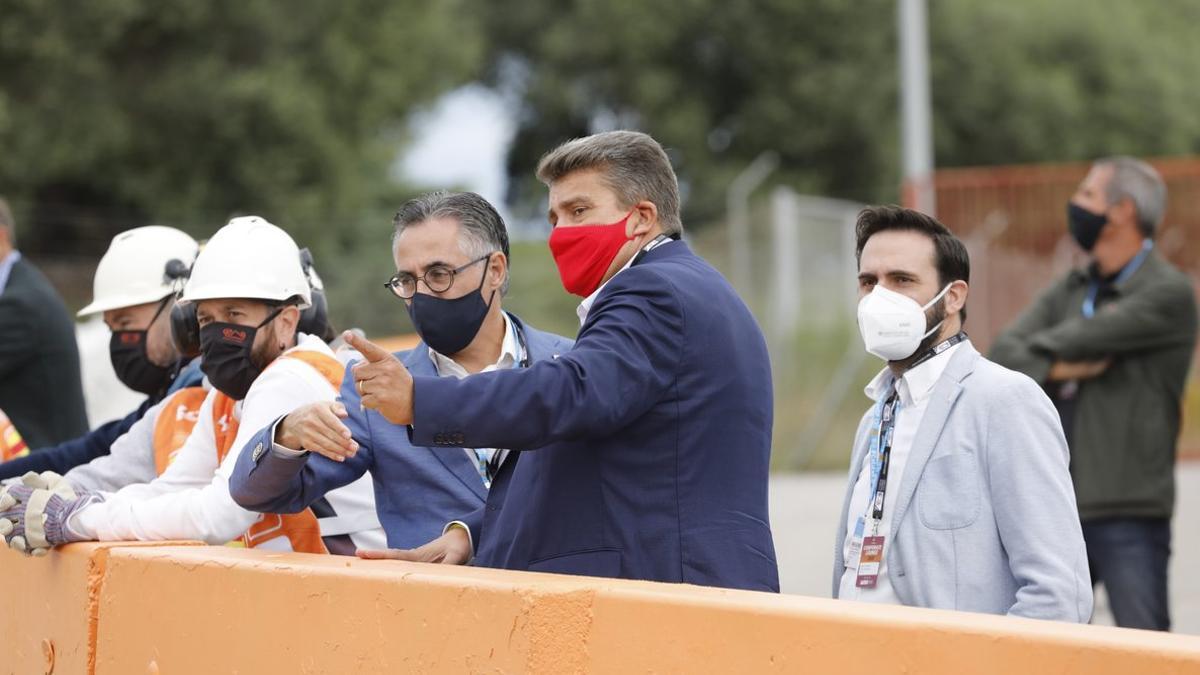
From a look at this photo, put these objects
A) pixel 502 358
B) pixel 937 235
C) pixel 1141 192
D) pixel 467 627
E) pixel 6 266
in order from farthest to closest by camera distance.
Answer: pixel 6 266 → pixel 1141 192 → pixel 502 358 → pixel 937 235 → pixel 467 627

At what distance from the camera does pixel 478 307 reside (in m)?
4.49

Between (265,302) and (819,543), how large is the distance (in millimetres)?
9059

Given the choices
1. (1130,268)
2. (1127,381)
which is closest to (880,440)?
(1127,381)

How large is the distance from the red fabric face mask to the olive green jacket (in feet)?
10.2

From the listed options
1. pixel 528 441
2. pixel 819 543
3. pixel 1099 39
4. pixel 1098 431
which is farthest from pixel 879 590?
pixel 1099 39

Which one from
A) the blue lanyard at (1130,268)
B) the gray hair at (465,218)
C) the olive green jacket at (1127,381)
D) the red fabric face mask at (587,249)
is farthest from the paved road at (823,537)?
the red fabric face mask at (587,249)

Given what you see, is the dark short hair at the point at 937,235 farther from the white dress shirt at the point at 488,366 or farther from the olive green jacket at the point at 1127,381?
the olive green jacket at the point at 1127,381

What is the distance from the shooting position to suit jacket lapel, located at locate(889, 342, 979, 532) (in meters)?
3.91

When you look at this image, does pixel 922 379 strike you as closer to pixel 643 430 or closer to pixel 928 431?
pixel 928 431

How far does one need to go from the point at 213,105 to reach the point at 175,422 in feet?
59.9

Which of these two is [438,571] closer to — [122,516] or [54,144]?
[122,516]

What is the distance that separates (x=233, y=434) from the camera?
4855 millimetres

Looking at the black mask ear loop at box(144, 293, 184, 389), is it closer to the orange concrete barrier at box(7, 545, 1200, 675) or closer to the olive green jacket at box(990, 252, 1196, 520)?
the orange concrete barrier at box(7, 545, 1200, 675)

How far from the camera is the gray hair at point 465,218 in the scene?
14.8 feet
